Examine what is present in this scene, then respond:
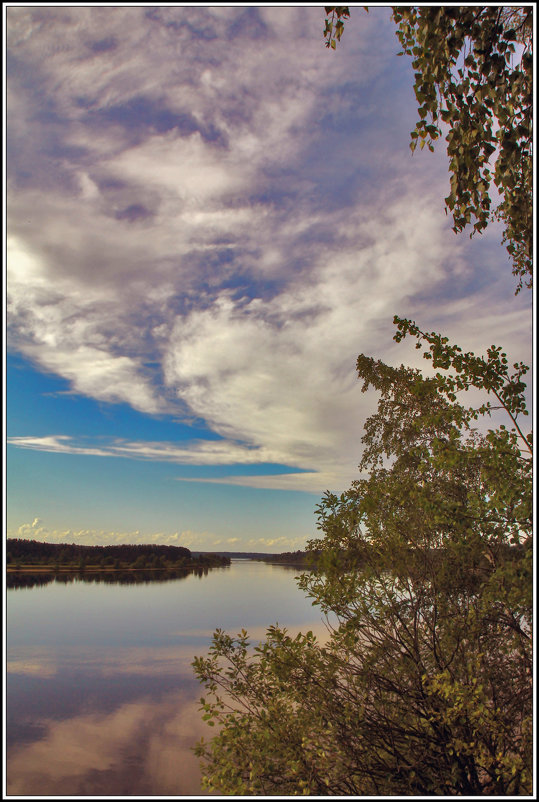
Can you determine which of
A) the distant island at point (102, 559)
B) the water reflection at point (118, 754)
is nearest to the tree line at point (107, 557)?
the distant island at point (102, 559)

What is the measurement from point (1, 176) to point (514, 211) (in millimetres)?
3635

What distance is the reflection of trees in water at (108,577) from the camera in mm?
48438

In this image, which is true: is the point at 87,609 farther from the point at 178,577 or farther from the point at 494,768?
the point at 494,768

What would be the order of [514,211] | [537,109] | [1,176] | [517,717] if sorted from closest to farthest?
1. [537,109]
2. [1,176]
3. [514,211]
4. [517,717]

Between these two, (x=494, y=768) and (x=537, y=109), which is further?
(x=494, y=768)

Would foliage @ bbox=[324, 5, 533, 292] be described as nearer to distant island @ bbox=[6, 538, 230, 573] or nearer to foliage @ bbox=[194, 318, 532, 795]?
foliage @ bbox=[194, 318, 532, 795]

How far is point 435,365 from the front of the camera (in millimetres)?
4383

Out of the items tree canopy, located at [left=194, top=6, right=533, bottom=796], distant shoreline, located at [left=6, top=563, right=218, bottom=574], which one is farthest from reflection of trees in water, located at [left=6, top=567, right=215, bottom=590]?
tree canopy, located at [left=194, top=6, right=533, bottom=796]

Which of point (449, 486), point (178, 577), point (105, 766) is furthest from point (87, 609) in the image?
point (449, 486)

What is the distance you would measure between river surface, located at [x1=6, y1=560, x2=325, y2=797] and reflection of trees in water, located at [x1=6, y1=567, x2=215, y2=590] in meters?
11.9

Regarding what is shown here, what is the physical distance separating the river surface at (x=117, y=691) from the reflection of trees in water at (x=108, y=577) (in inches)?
469

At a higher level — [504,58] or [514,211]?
[504,58]

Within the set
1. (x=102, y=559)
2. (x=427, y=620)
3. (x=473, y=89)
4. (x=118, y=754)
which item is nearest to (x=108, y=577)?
(x=102, y=559)

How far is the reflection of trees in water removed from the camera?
48.4 metres
